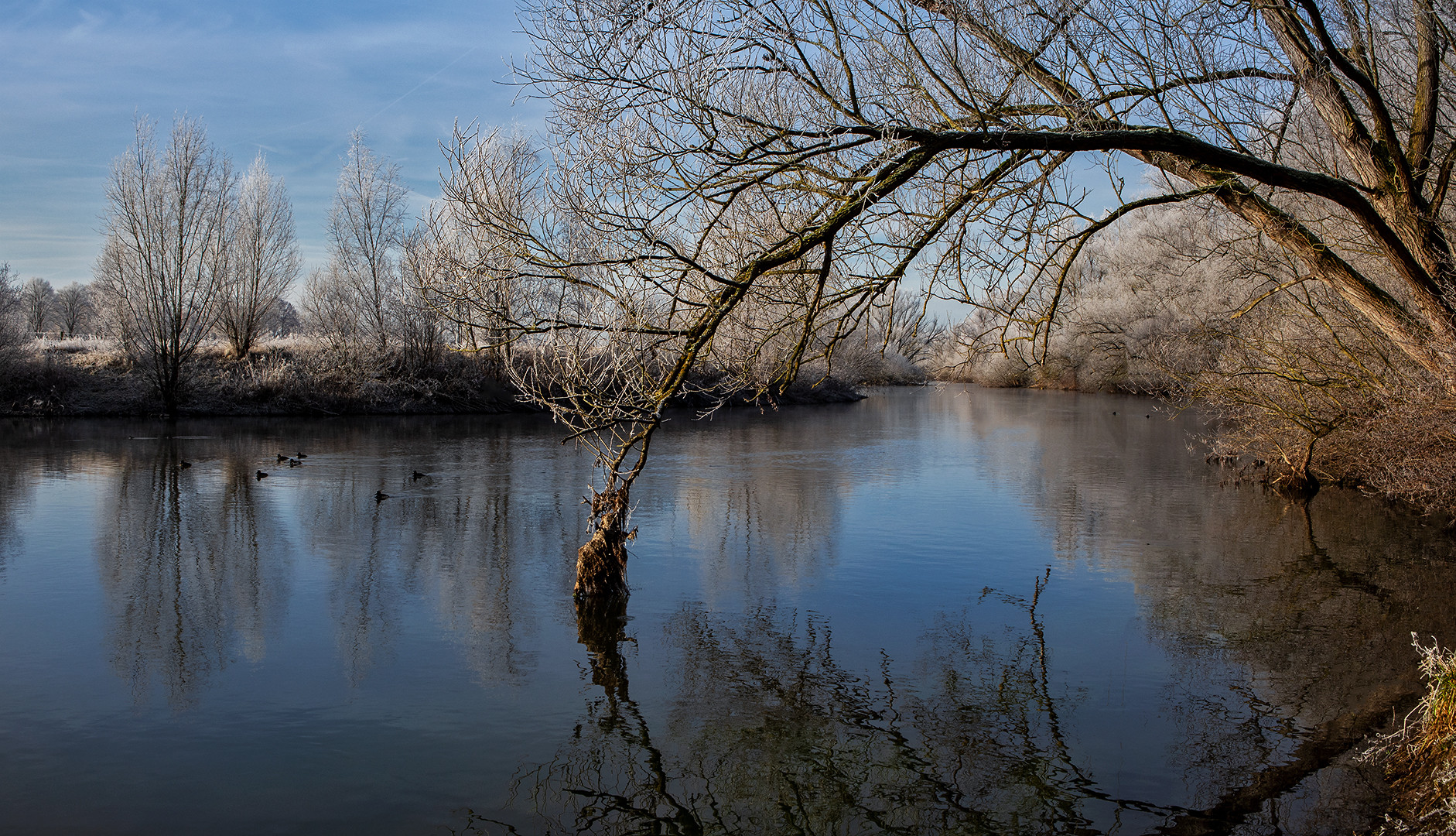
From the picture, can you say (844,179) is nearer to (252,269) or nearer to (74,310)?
(252,269)

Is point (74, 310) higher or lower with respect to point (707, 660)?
higher

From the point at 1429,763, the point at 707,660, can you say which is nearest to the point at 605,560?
the point at 707,660

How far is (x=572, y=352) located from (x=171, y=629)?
377 cm

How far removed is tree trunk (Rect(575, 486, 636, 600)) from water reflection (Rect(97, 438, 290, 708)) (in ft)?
7.62

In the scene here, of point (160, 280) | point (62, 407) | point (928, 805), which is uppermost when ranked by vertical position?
point (160, 280)

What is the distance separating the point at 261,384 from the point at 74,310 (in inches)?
1655

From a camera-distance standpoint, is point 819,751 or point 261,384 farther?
point 261,384

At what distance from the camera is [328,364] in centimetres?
2934

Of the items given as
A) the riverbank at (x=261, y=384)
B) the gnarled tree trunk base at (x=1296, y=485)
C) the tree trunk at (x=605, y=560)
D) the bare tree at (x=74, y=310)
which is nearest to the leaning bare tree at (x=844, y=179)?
the tree trunk at (x=605, y=560)

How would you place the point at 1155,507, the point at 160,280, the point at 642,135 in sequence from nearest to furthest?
the point at 642,135 < the point at 1155,507 < the point at 160,280

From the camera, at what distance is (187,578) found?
8.66 metres

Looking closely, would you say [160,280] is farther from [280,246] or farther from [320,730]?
[320,730]

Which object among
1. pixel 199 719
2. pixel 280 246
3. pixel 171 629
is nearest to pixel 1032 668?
pixel 199 719

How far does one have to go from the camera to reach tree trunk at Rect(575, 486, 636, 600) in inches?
303
